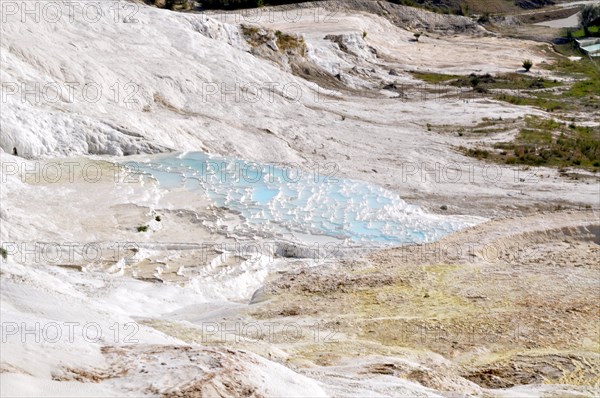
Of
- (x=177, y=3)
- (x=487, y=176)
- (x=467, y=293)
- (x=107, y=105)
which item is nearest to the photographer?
(x=467, y=293)

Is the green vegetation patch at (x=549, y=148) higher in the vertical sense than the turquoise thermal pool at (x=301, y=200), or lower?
higher

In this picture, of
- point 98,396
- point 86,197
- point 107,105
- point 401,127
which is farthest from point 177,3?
point 98,396

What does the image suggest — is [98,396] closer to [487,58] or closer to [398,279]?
[398,279]

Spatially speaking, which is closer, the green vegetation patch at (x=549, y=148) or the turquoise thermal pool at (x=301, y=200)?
the turquoise thermal pool at (x=301, y=200)

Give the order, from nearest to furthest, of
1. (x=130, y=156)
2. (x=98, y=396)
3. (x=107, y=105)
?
1. (x=98, y=396)
2. (x=130, y=156)
3. (x=107, y=105)

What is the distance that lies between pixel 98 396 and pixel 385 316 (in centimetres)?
833

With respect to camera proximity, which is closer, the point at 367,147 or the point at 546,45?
the point at 367,147

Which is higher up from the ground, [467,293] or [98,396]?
[98,396]

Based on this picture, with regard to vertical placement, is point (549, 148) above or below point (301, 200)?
above

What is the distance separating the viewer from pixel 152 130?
84.4ft

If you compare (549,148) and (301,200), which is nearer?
(301,200)

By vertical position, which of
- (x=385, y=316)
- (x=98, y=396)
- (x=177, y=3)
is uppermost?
(x=177, y=3)

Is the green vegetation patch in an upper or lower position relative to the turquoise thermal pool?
upper

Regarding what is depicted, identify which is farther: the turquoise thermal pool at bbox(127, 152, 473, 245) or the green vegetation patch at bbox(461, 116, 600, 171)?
the green vegetation patch at bbox(461, 116, 600, 171)
